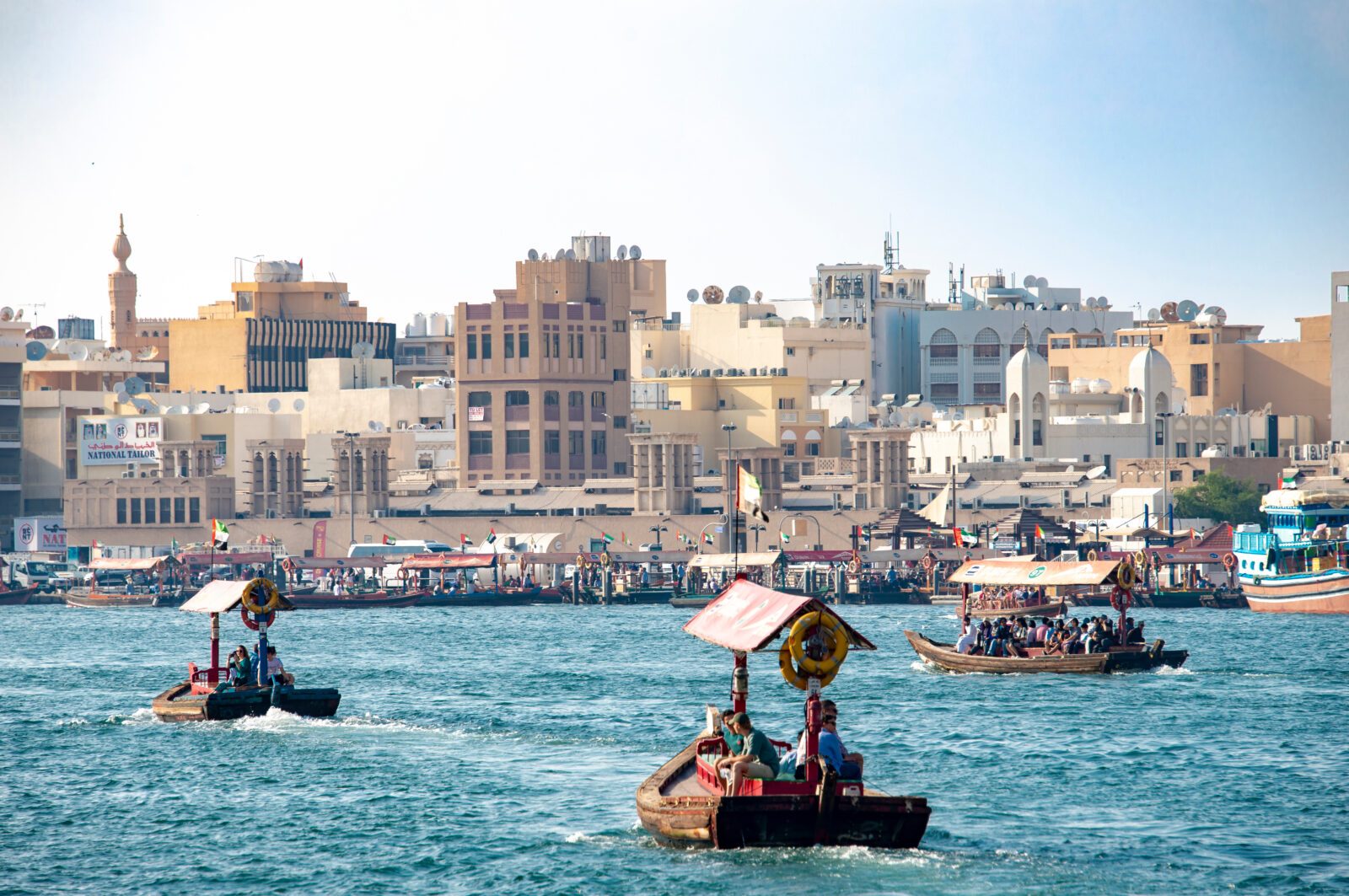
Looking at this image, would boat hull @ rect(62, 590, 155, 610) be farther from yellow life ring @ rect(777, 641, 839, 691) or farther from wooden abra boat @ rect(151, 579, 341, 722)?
yellow life ring @ rect(777, 641, 839, 691)

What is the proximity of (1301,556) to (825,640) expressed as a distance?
86.9 meters

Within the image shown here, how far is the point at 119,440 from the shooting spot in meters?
191

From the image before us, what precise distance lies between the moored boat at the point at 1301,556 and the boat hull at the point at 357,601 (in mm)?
52723

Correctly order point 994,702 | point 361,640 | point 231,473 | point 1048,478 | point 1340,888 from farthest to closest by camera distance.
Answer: point 231,473 → point 1048,478 → point 361,640 → point 994,702 → point 1340,888

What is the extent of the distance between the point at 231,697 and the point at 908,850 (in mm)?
27902

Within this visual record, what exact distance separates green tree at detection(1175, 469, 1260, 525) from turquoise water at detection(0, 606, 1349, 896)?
6792 cm

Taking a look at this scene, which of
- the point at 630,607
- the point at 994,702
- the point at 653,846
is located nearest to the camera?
the point at 653,846

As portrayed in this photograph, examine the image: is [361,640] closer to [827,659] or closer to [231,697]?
[231,697]

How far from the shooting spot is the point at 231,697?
64.6m

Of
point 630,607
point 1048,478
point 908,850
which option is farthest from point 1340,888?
point 1048,478

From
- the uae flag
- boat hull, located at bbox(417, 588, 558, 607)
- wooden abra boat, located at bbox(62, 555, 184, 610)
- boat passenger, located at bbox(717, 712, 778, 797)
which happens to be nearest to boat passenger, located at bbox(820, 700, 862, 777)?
boat passenger, located at bbox(717, 712, 778, 797)

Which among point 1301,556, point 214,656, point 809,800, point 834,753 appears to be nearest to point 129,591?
point 1301,556

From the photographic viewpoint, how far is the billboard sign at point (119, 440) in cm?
19000

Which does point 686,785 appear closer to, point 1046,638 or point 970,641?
point 1046,638
